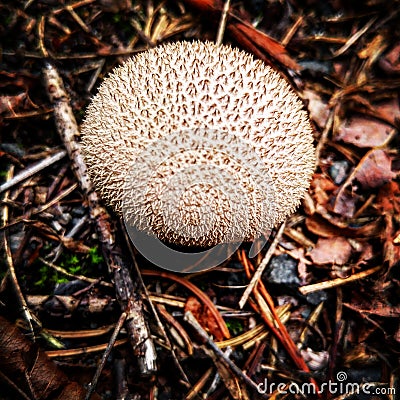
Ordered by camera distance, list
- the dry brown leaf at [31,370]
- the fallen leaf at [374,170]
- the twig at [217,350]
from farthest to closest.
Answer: the fallen leaf at [374,170] → the twig at [217,350] → the dry brown leaf at [31,370]

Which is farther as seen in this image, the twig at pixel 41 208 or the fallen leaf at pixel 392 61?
the fallen leaf at pixel 392 61

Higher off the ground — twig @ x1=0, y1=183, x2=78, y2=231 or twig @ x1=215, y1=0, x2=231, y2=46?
twig @ x1=215, y1=0, x2=231, y2=46

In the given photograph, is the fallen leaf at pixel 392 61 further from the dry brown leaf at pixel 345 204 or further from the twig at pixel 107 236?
the twig at pixel 107 236

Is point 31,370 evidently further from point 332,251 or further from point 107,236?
point 332,251

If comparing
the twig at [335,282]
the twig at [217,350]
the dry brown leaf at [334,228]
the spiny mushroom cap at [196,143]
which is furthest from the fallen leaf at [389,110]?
the twig at [217,350]

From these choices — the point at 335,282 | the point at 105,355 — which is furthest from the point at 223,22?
the point at 105,355

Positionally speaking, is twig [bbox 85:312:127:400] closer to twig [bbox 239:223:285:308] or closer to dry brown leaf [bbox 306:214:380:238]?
twig [bbox 239:223:285:308]

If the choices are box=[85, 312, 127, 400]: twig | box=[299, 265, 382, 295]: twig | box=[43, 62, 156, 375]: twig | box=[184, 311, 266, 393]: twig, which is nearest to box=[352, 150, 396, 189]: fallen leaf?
box=[299, 265, 382, 295]: twig
